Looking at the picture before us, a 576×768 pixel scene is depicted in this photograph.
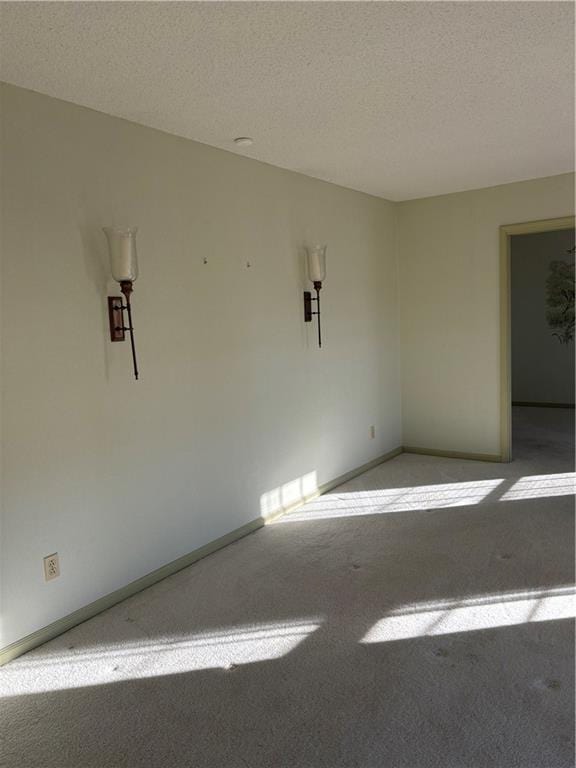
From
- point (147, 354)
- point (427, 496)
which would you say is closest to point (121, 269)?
point (147, 354)

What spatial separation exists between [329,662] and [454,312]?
3772 millimetres

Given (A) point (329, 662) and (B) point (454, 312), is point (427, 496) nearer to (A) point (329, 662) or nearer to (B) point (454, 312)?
(B) point (454, 312)

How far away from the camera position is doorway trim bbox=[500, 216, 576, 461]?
197 inches

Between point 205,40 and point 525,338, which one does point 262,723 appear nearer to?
point 205,40

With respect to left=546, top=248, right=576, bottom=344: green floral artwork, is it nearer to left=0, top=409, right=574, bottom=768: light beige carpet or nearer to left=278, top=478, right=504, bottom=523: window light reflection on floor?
left=278, top=478, right=504, bottom=523: window light reflection on floor

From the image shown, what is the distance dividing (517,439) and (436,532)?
2.92 meters

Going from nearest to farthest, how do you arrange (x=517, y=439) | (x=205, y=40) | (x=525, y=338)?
(x=205, y=40) < (x=517, y=439) < (x=525, y=338)

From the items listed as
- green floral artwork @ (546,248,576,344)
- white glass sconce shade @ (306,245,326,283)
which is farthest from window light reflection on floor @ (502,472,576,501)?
green floral artwork @ (546,248,576,344)

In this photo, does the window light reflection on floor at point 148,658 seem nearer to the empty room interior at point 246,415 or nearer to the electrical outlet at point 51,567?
the empty room interior at point 246,415

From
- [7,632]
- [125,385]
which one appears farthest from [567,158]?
[7,632]

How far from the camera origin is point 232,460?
12.5 feet

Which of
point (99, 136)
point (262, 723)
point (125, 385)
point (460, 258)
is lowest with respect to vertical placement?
point (262, 723)

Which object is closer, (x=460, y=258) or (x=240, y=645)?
(x=240, y=645)

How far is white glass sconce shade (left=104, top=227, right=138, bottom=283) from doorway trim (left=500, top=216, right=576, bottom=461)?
137 inches
